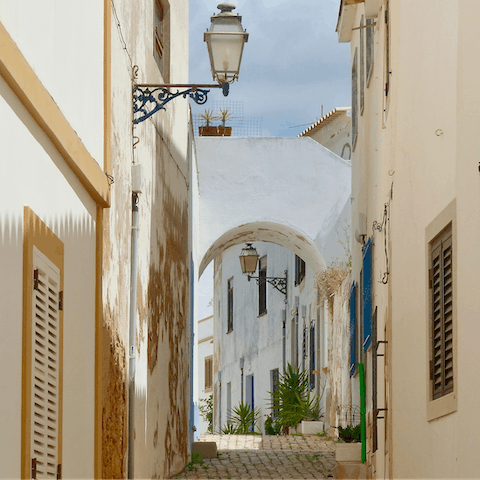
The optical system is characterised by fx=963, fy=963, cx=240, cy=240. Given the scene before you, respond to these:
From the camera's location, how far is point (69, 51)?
6375 mm

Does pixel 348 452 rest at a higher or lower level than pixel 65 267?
lower

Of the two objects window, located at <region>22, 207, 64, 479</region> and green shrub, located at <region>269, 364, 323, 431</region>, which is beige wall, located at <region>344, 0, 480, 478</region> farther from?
green shrub, located at <region>269, 364, 323, 431</region>

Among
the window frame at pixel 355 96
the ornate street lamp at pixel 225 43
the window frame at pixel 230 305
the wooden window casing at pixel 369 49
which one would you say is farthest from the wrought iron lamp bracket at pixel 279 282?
the ornate street lamp at pixel 225 43

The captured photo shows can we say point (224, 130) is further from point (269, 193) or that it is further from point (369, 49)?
point (369, 49)

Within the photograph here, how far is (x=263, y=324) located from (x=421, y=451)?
21.4 meters

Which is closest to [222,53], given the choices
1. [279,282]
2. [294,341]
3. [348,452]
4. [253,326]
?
[348,452]

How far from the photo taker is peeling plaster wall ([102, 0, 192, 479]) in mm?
8148

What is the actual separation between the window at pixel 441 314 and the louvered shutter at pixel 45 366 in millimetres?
2455

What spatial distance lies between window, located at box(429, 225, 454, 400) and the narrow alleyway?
575 centimetres

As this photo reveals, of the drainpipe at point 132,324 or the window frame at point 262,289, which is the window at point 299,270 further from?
the drainpipe at point 132,324

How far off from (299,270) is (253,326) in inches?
237

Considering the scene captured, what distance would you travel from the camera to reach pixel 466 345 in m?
5.29

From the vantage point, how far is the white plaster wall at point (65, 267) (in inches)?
187

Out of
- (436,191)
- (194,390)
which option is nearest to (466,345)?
(436,191)
